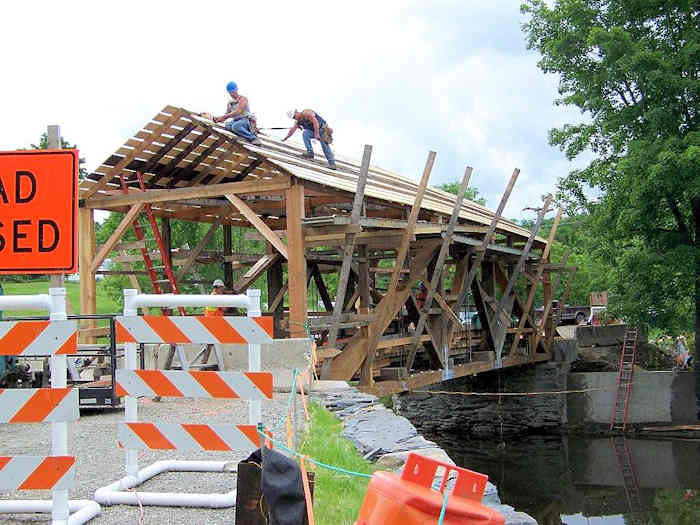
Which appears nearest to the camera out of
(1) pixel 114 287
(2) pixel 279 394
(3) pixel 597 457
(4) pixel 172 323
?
(4) pixel 172 323

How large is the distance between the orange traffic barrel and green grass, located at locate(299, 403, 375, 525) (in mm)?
2112

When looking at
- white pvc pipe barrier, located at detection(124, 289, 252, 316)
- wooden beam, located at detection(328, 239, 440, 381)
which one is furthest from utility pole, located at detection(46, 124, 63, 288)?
wooden beam, located at detection(328, 239, 440, 381)

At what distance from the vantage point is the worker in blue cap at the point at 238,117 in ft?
46.7

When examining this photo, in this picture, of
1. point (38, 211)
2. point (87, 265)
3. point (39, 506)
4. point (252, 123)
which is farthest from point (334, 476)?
point (87, 265)

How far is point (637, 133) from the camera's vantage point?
21031mm

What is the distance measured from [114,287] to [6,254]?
21964mm

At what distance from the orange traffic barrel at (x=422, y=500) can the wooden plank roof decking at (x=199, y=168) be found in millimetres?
10281

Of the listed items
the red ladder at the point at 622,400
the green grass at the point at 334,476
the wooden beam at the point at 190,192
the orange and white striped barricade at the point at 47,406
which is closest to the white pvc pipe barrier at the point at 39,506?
the orange and white striped barricade at the point at 47,406

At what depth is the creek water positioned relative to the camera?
16.2m

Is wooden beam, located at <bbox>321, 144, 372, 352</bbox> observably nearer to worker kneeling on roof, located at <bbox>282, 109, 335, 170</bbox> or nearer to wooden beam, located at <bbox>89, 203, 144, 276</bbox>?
worker kneeling on roof, located at <bbox>282, 109, 335, 170</bbox>

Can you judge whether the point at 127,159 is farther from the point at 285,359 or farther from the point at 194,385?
the point at 194,385

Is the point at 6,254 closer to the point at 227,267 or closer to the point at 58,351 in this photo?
the point at 58,351

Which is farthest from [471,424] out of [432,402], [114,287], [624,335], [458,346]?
[114,287]

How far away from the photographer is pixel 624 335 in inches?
1080
